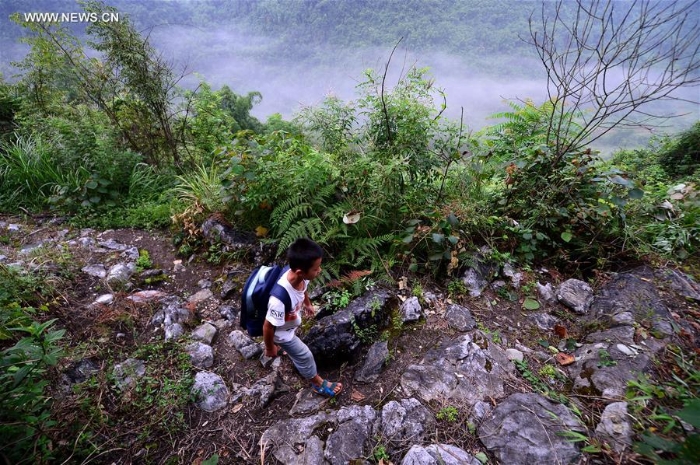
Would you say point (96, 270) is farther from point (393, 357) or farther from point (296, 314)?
point (393, 357)

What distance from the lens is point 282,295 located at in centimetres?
228

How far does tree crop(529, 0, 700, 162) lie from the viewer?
304cm

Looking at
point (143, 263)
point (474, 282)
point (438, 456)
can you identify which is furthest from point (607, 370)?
point (143, 263)

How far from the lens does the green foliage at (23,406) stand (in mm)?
1765

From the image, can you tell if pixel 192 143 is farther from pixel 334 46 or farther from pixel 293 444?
pixel 334 46

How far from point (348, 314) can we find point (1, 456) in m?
2.31

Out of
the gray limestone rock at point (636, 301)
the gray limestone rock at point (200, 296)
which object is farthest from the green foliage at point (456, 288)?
the gray limestone rock at point (200, 296)

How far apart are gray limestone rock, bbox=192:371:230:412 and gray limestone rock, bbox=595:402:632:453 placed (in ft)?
8.89

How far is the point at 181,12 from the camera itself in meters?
41.8

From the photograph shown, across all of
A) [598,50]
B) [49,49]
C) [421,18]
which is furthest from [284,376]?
[421,18]

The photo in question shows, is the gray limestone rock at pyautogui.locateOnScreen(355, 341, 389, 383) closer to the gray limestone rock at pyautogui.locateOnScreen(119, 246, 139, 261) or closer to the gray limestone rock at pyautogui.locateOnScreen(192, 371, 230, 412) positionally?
the gray limestone rock at pyautogui.locateOnScreen(192, 371, 230, 412)

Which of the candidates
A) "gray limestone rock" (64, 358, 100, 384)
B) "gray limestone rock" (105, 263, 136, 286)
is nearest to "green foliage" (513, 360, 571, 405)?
"gray limestone rock" (64, 358, 100, 384)

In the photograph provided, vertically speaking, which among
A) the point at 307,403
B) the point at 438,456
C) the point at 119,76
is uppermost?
the point at 119,76

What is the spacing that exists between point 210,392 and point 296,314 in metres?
1.01
